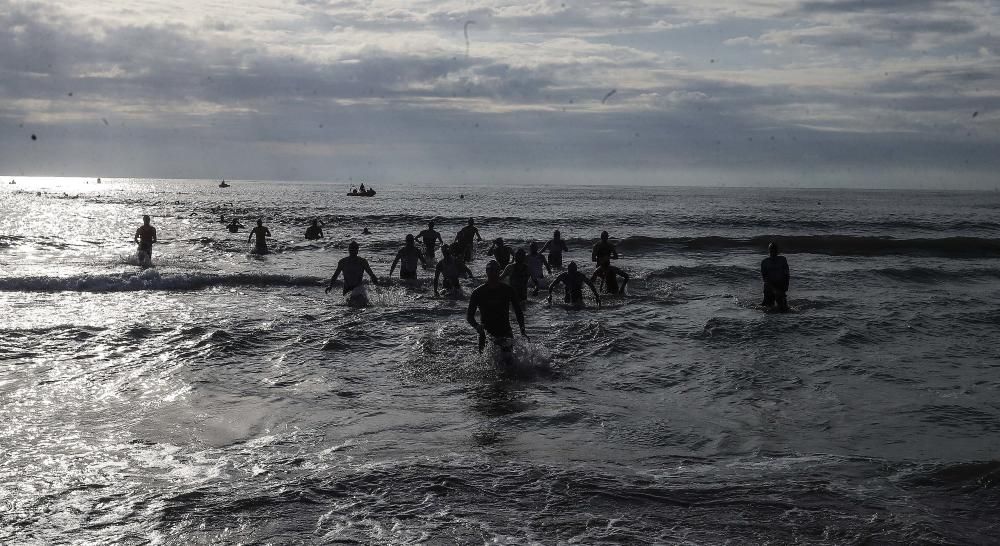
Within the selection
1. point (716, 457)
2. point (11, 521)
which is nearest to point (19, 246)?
point (11, 521)

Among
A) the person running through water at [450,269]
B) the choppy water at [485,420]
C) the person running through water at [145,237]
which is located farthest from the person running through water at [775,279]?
the person running through water at [145,237]

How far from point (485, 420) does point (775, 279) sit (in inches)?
416

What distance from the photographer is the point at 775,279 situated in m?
17.1

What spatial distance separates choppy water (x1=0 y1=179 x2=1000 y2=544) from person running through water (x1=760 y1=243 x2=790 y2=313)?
19.8 inches

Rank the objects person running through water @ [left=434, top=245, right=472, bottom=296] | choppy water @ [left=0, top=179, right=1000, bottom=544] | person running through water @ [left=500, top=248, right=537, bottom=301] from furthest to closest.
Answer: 1. person running through water @ [left=434, top=245, right=472, bottom=296]
2. person running through water @ [left=500, top=248, right=537, bottom=301]
3. choppy water @ [left=0, top=179, right=1000, bottom=544]

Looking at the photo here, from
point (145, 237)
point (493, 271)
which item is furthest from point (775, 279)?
point (145, 237)

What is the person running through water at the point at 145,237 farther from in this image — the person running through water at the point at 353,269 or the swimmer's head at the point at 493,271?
the swimmer's head at the point at 493,271

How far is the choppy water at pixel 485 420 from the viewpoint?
6.14m

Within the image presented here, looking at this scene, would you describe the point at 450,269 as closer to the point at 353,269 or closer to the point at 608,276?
the point at 353,269

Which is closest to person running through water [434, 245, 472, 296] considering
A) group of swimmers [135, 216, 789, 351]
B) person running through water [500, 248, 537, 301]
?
group of swimmers [135, 216, 789, 351]

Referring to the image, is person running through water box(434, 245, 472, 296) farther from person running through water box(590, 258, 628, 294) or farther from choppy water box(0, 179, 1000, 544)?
person running through water box(590, 258, 628, 294)

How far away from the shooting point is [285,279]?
74.3 ft

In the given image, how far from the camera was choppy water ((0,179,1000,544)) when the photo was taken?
6145mm

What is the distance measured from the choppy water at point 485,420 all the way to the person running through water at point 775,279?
0.50 meters
